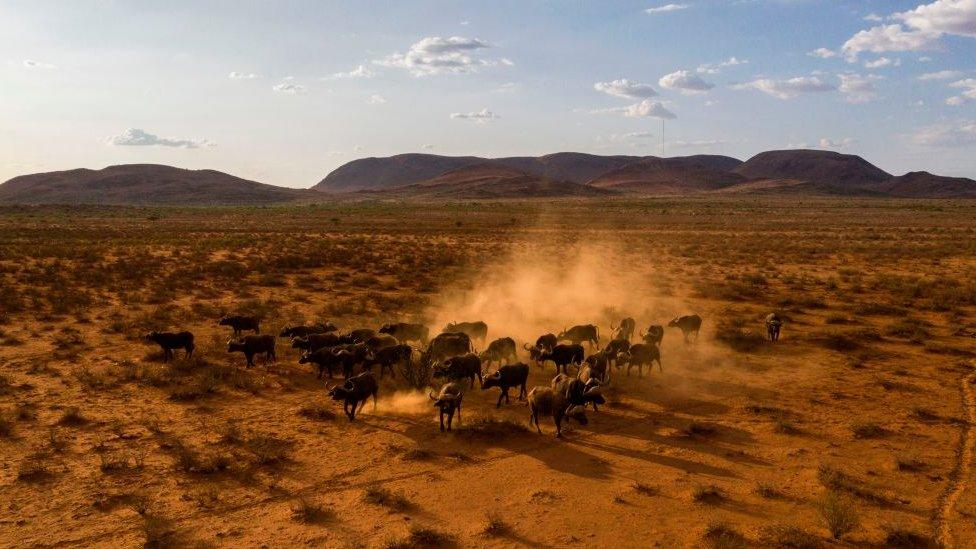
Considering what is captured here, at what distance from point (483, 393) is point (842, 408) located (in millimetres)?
8834

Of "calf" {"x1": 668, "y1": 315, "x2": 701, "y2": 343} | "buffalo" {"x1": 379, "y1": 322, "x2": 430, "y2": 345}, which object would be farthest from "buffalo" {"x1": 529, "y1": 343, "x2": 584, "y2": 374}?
"calf" {"x1": 668, "y1": 315, "x2": 701, "y2": 343}

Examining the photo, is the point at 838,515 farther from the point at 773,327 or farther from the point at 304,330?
the point at 304,330

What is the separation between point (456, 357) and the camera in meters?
15.8

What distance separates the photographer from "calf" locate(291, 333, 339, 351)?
17.8m

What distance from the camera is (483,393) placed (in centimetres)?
1606

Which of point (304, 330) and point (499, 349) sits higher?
point (304, 330)

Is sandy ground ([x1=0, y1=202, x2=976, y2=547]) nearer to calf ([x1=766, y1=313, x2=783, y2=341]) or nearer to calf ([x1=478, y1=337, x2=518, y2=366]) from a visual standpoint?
calf ([x1=766, y1=313, x2=783, y2=341])

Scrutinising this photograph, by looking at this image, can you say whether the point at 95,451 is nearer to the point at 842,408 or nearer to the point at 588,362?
the point at 588,362

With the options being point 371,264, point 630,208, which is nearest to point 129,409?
point 371,264

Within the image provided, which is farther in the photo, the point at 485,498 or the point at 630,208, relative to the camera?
the point at 630,208

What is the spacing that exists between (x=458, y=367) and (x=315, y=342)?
192 inches

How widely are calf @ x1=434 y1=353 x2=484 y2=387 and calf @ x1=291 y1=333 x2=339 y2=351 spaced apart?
13.2 ft

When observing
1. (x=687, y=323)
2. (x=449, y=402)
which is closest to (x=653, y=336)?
(x=687, y=323)

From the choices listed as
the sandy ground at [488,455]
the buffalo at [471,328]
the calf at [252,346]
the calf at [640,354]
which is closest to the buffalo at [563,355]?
the sandy ground at [488,455]
